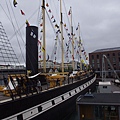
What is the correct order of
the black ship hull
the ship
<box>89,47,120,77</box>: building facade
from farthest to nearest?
<box>89,47,120,77</box>: building facade < the ship < the black ship hull

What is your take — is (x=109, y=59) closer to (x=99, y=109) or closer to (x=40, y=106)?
(x=99, y=109)

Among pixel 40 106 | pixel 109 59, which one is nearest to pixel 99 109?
pixel 40 106

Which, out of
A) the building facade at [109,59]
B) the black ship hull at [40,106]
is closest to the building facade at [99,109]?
the black ship hull at [40,106]

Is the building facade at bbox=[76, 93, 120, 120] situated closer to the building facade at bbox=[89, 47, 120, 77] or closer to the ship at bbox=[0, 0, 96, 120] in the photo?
the ship at bbox=[0, 0, 96, 120]

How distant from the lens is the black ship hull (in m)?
5.77

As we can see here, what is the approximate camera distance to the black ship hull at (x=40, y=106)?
18.9 ft

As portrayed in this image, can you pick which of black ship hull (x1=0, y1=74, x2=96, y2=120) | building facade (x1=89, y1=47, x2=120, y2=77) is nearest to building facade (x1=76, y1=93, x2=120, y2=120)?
black ship hull (x1=0, y1=74, x2=96, y2=120)

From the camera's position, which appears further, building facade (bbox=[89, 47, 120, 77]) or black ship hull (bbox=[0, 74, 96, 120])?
building facade (bbox=[89, 47, 120, 77])

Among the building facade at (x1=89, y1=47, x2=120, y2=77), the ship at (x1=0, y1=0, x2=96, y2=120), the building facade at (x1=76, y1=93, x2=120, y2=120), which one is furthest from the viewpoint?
the building facade at (x1=89, y1=47, x2=120, y2=77)

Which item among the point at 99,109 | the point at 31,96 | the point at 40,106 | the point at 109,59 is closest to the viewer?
the point at 31,96

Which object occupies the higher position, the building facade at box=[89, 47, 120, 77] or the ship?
the building facade at box=[89, 47, 120, 77]

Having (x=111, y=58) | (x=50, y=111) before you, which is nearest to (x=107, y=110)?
(x=50, y=111)

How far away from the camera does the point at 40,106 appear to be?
308 inches

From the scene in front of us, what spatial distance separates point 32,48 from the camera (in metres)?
11.4
